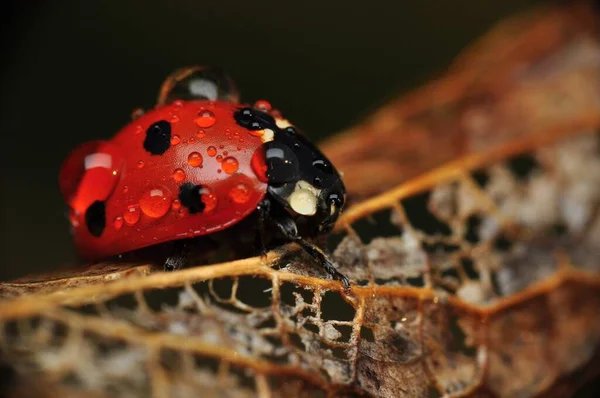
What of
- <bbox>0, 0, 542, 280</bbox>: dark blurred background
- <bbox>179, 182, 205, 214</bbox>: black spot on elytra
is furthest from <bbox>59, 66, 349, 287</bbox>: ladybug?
<bbox>0, 0, 542, 280</bbox>: dark blurred background

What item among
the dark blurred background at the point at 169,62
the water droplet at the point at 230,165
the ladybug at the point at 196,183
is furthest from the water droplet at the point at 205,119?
the dark blurred background at the point at 169,62

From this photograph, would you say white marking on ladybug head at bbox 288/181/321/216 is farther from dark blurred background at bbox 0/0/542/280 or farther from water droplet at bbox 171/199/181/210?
dark blurred background at bbox 0/0/542/280

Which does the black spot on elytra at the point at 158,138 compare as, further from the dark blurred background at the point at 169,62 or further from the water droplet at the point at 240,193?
the dark blurred background at the point at 169,62

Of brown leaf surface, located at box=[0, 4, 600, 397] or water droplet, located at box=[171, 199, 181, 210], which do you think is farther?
water droplet, located at box=[171, 199, 181, 210]

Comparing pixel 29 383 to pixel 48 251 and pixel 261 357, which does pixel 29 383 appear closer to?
pixel 261 357

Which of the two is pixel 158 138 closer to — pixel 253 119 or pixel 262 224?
pixel 253 119

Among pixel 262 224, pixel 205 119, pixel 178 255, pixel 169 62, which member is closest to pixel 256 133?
pixel 205 119
